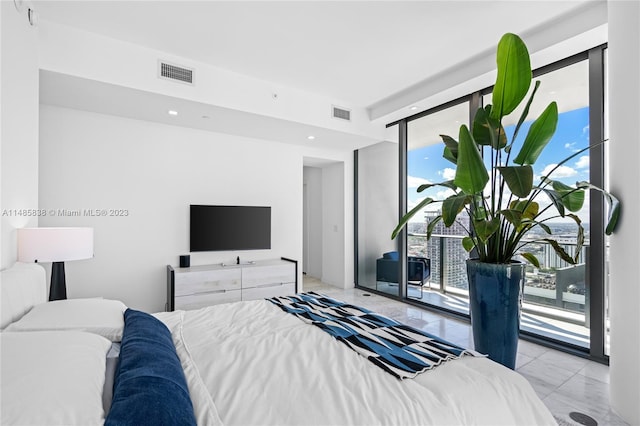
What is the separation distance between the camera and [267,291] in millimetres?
4082

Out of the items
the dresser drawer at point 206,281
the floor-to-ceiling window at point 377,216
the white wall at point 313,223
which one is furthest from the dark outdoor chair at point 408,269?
the dresser drawer at point 206,281

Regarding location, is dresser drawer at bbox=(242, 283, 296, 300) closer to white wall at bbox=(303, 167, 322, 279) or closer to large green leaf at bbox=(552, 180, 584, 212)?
white wall at bbox=(303, 167, 322, 279)

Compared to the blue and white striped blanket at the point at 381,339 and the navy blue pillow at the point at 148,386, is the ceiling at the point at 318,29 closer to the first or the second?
the blue and white striped blanket at the point at 381,339

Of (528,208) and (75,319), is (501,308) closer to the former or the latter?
(528,208)

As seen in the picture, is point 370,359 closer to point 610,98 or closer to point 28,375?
point 28,375

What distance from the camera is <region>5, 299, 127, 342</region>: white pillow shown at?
4.48 ft

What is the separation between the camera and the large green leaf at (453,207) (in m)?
2.12

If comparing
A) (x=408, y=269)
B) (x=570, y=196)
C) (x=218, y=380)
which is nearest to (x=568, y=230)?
(x=570, y=196)

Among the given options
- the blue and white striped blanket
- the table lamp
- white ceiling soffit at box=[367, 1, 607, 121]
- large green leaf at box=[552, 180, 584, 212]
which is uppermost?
white ceiling soffit at box=[367, 1, 607, 121]

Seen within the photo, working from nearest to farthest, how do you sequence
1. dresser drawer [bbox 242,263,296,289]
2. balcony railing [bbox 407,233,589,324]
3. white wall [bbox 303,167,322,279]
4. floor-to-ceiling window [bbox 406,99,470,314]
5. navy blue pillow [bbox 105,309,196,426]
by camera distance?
navy blue pillow [bbox 105,309,196,426] < balcony railing [bbox 407,233,589,324] < floor-to-ceiling window [bbox 406,99,470,314] < dresser drawer [bbox 242,263,296,289] < white wall [bbox 303,167,322,279]

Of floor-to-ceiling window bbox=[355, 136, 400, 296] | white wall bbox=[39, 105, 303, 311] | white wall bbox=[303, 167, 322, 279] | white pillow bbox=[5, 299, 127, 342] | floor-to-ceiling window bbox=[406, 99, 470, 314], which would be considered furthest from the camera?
white wall bbox=[303, 167, 322, 279]

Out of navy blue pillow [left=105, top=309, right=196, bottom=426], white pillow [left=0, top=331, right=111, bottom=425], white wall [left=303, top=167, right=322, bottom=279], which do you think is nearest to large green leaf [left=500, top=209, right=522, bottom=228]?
navy blue pillow [left=105, top=309, right=196, bottom=426]

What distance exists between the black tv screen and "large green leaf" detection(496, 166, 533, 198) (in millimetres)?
3123

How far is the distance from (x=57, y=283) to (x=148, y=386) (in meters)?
2.27
